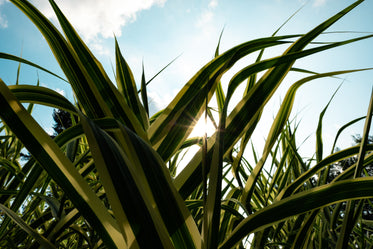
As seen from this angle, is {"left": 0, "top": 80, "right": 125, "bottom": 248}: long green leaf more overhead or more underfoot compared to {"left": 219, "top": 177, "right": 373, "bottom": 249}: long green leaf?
more underfoot

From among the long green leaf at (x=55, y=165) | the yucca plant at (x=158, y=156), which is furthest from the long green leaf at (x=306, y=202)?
the long green leaf at (x=55, y=165)

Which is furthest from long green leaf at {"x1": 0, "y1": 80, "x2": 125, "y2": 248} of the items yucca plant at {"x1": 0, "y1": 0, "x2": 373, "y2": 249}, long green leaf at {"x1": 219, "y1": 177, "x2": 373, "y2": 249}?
long green leaf at {"x1": 219, "y1": 177, "x2": 373, "y2": 249}

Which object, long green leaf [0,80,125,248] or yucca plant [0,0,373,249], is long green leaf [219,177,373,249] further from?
long green leaf [0,80,125,248]

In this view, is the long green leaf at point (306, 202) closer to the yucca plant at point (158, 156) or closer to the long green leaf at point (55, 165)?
the yucca plant at point (158, 156)

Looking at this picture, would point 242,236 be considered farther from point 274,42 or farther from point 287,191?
point 274,42

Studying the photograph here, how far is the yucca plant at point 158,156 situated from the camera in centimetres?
21

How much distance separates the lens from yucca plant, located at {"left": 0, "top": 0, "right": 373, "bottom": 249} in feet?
0.69

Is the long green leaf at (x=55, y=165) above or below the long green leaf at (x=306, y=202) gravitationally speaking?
below

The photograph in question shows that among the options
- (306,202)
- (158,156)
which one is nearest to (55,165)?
(158,156)

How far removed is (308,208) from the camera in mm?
253

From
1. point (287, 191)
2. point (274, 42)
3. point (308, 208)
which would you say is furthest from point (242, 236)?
point (274, 42)

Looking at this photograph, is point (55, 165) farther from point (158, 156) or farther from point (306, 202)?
point (306, 202)

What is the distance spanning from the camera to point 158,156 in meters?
0.24

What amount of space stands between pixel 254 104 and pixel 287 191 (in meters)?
0.16
